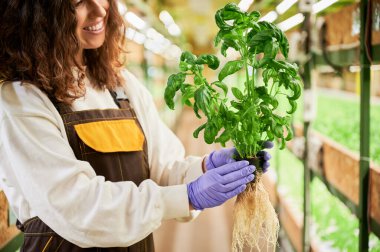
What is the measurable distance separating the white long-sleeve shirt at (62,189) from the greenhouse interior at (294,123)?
4.6 inches

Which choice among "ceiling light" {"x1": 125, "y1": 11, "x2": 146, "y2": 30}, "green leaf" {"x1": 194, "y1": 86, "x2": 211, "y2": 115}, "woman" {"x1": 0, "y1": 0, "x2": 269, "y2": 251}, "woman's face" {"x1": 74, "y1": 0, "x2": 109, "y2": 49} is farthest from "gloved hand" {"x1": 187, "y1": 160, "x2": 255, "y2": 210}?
"ceiling light" {"x1": 125, "y1": 11, "x2": 146, "y2": 30}

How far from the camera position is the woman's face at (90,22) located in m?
1.76

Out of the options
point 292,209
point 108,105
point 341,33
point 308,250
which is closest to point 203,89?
point 108,105

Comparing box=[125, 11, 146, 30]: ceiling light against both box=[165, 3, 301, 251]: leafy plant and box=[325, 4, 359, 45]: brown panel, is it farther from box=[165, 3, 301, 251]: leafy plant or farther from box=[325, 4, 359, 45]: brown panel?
box=[165, 3, 301, 251]: leafy plant

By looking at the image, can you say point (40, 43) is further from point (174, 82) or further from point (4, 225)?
point (4, 225)

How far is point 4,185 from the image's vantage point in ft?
5.59

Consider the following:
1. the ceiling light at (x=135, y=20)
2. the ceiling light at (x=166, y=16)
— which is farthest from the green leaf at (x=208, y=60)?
the ceiling light at (x=166, y=16)

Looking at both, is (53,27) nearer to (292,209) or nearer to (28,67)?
(28,67)

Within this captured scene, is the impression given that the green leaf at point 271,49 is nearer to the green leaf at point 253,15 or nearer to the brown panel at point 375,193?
the green leaf at point 253,15

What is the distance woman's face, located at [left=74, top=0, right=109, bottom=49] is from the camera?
1.76m

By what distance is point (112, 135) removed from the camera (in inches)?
70.7

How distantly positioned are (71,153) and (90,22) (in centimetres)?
58

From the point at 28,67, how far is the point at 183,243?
3384 mm

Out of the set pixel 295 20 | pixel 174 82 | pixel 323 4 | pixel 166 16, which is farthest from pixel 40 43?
pixel 166 16
